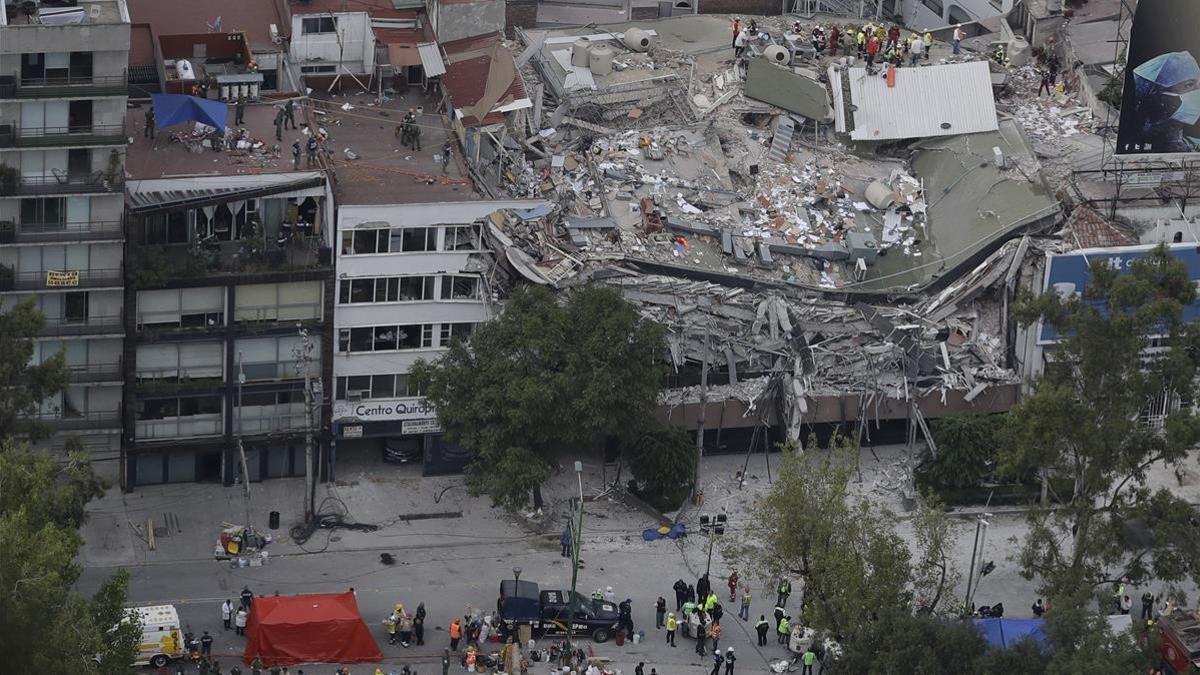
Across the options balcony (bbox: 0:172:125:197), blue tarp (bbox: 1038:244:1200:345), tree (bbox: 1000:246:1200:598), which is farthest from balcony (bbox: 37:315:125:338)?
blue tarp (bbox: 1038:244:1200:345)

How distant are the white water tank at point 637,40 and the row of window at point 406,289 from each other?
78.7 feet

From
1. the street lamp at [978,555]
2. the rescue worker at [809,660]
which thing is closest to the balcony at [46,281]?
the rescue worker at [809,660]

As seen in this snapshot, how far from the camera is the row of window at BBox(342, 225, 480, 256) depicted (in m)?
128

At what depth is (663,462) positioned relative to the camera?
129 metres

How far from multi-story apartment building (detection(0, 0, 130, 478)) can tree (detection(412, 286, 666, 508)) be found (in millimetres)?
13665

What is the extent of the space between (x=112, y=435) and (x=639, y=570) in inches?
914

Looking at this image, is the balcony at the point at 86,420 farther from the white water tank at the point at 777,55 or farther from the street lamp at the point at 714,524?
the white water tank at the point at 777,55

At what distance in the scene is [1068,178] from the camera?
139500mm

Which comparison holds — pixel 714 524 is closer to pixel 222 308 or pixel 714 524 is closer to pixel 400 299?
pixel 400 299

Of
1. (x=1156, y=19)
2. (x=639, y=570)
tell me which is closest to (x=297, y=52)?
(x=639, y=570)

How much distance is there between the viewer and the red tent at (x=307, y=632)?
117 metres

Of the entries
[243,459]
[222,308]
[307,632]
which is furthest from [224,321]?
[307,632]

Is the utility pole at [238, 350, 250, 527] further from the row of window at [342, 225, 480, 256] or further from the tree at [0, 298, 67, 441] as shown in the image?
the tree at [0, 298, 67, 441]

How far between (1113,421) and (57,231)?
43.8 meters
